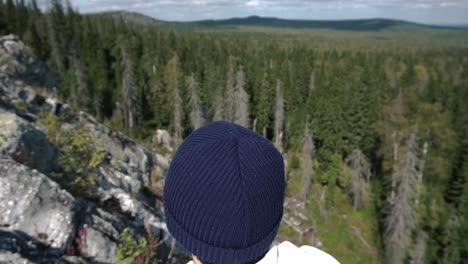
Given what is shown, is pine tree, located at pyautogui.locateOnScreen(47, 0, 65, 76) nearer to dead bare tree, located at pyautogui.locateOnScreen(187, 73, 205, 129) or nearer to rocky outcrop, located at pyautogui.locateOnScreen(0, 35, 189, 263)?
dead bare tree, located at pyautogui.locateOnScreen(187, 73, 205, 129)

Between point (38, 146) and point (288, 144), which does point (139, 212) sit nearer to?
point (38, 146)

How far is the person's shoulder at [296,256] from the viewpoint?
73.3 inches

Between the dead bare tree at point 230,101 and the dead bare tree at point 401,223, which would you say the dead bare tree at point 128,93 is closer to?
the dead bare tree at point 230,101

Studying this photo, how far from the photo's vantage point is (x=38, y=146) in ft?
21.7

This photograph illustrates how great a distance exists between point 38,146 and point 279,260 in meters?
6.05

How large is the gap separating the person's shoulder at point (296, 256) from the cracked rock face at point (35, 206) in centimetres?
391

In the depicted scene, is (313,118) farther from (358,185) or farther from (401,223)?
(401,223)

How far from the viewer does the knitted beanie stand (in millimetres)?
1738

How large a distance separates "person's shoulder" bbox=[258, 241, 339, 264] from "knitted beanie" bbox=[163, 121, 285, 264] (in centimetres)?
8

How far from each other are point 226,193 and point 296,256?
1.72 ft

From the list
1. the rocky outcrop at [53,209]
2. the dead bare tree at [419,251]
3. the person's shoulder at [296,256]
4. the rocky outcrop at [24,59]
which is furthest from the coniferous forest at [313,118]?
the person's shoulder at [296,256]

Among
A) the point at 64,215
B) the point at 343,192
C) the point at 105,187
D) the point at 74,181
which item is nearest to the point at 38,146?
the point at 74,181

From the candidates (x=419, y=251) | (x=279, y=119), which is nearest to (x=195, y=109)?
(x=279, y=119)

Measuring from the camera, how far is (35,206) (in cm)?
500
